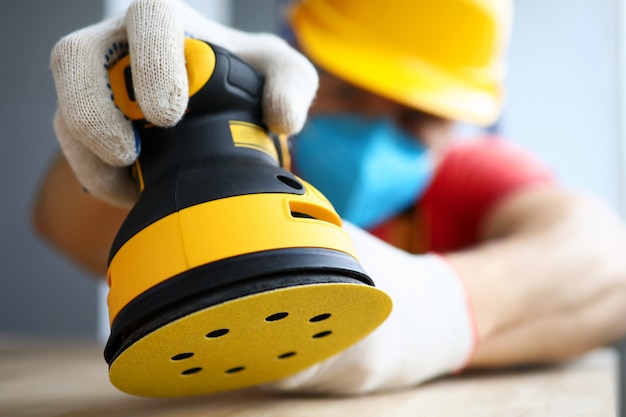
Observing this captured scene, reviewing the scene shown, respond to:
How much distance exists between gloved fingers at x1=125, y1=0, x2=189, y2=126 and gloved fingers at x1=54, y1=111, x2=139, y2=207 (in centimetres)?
9

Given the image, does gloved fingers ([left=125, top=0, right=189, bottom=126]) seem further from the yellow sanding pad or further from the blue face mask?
the blue face mask

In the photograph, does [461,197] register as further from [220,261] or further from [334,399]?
[220,261]

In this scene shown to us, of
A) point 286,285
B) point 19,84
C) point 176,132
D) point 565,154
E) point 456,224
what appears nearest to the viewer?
point 286,285

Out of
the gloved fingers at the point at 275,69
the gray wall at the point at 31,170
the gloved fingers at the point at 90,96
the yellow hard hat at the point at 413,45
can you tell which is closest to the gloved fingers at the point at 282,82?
the gloved fingers at the point at 275,69

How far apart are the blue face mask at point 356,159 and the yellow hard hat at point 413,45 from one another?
0.21ft

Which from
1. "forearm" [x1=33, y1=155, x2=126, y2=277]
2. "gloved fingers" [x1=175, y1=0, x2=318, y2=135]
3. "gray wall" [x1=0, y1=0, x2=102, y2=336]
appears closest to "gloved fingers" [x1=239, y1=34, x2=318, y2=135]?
"gloved fingers" [x1=175, y1=0, x2=318, y2=135]

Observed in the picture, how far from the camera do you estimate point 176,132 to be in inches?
19.4

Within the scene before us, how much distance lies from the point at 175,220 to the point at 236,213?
4 centimetres

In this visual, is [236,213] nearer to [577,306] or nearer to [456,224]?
[577,306]

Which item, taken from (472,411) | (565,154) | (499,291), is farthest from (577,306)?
(565,154)

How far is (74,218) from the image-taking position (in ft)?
3.84

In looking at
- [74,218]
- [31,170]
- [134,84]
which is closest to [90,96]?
[134,84]

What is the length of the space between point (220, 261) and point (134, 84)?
0.16 m

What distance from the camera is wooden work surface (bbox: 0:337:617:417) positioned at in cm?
54
